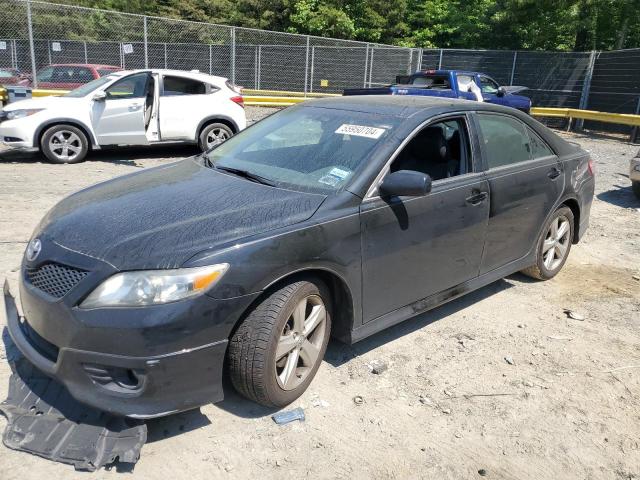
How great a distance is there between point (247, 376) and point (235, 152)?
1.78 metres

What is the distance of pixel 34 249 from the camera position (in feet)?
9.41

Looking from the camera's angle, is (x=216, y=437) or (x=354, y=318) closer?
(x=216, y=437)

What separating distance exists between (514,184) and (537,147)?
0.66 m

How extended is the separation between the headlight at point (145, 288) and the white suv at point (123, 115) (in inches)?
287

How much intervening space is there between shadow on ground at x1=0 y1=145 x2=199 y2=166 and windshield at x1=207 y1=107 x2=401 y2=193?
6.16m

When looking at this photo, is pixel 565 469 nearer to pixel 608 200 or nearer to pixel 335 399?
pixel 335 399

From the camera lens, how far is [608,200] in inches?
330

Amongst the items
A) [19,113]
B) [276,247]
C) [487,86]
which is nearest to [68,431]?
[276,247]

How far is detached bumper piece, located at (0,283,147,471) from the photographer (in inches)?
98.7

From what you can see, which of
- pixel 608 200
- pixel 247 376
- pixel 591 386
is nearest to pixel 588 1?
pixel 608 200

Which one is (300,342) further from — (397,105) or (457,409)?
(397,105)

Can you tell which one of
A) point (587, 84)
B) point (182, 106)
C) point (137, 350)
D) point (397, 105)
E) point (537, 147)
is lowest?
point (137, 350)

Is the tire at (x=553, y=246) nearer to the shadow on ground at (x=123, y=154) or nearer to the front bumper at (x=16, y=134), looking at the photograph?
the shadow on ground at (x=123, y=154)

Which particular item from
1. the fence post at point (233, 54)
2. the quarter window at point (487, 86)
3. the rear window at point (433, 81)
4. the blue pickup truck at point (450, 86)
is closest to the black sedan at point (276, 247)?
the blue pickup truck at point (450, 86)
